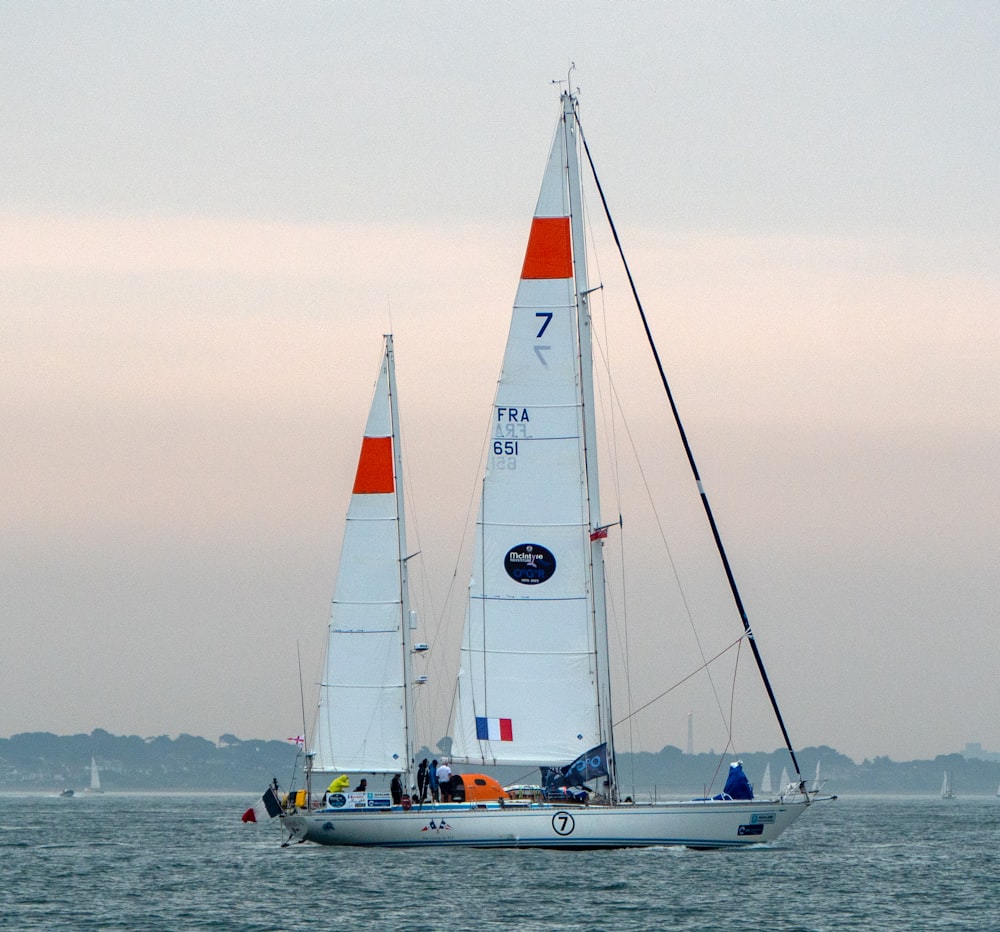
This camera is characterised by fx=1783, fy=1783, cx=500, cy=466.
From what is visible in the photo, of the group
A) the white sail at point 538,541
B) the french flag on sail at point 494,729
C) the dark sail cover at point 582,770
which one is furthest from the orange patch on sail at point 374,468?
the dark sail cover at point 582,770

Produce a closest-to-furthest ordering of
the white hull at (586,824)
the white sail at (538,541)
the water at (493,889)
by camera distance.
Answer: the water at (493,889), the white hull at (586,824), the white sail at (538,541)

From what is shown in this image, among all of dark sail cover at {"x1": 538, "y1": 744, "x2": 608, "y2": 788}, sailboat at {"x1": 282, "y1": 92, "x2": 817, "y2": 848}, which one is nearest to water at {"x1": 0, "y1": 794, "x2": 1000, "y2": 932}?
sailboat at {"x1": 282, "y1": 92, "x2": 817, "y2": 848}

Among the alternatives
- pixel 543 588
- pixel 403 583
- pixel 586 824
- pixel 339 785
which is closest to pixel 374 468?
pixel 403 583

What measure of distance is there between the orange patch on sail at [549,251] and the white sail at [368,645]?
8.15 meters

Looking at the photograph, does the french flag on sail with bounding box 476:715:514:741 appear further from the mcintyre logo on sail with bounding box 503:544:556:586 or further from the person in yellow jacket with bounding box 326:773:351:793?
the person in yellow jacket with bounding box 326:773:351:793

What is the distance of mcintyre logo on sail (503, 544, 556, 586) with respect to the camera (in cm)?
4147

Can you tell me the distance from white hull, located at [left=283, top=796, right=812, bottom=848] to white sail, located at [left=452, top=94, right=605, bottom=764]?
6.19 ft

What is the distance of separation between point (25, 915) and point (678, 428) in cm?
1897

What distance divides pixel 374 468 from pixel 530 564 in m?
7.35

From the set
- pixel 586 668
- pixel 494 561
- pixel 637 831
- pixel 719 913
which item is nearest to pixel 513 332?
pixel 494 561

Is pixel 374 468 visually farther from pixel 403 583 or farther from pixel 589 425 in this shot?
pixel 589 425

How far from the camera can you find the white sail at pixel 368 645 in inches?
1834

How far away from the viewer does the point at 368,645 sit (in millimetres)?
46812

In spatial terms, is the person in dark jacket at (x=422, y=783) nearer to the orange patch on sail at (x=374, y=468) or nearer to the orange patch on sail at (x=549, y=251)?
the orange patch on sail at (x=374, y=468)
